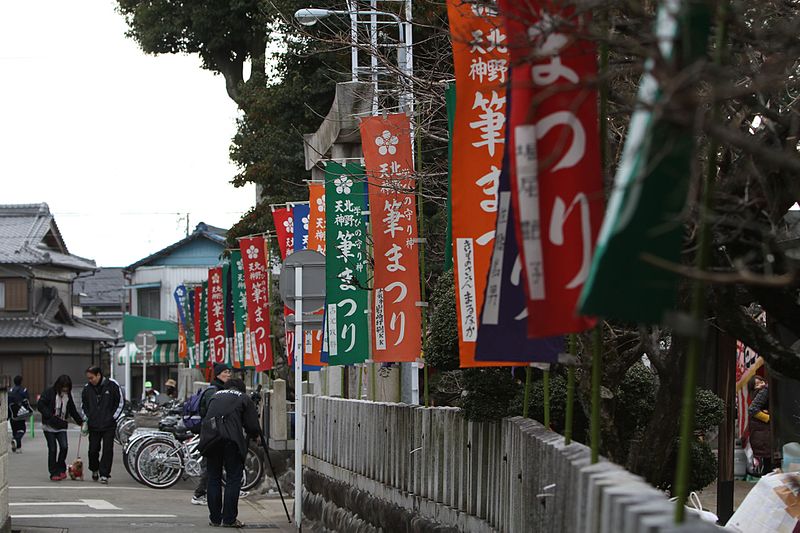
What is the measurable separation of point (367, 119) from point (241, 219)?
19.5 metres

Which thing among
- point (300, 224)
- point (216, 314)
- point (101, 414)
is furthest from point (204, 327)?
point (300, 224)

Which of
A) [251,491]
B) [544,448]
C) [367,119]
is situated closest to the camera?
[544,448]

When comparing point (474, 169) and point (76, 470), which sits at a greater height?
point (474, 169)

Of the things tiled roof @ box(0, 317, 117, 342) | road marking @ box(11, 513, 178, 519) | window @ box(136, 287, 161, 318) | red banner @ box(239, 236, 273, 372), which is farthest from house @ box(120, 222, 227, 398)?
road marking @ box(11, 513, 178, 519)

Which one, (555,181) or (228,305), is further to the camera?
(228,305)

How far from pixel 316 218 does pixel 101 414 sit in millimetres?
7443

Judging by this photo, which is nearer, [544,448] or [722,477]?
[544,448]

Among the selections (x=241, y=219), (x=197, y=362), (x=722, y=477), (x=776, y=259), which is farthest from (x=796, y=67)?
(x=197, y=362)

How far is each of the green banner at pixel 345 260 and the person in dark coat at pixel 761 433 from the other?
6.25 meters

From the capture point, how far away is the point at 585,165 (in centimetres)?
537

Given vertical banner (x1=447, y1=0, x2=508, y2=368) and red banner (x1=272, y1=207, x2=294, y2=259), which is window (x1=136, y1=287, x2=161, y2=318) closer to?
red banner (x1=272, y1=207, x2=294, y2=259)

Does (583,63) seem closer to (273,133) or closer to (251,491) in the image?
(251,491)

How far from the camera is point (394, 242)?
1279cm

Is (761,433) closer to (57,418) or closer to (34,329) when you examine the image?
(57,418)
